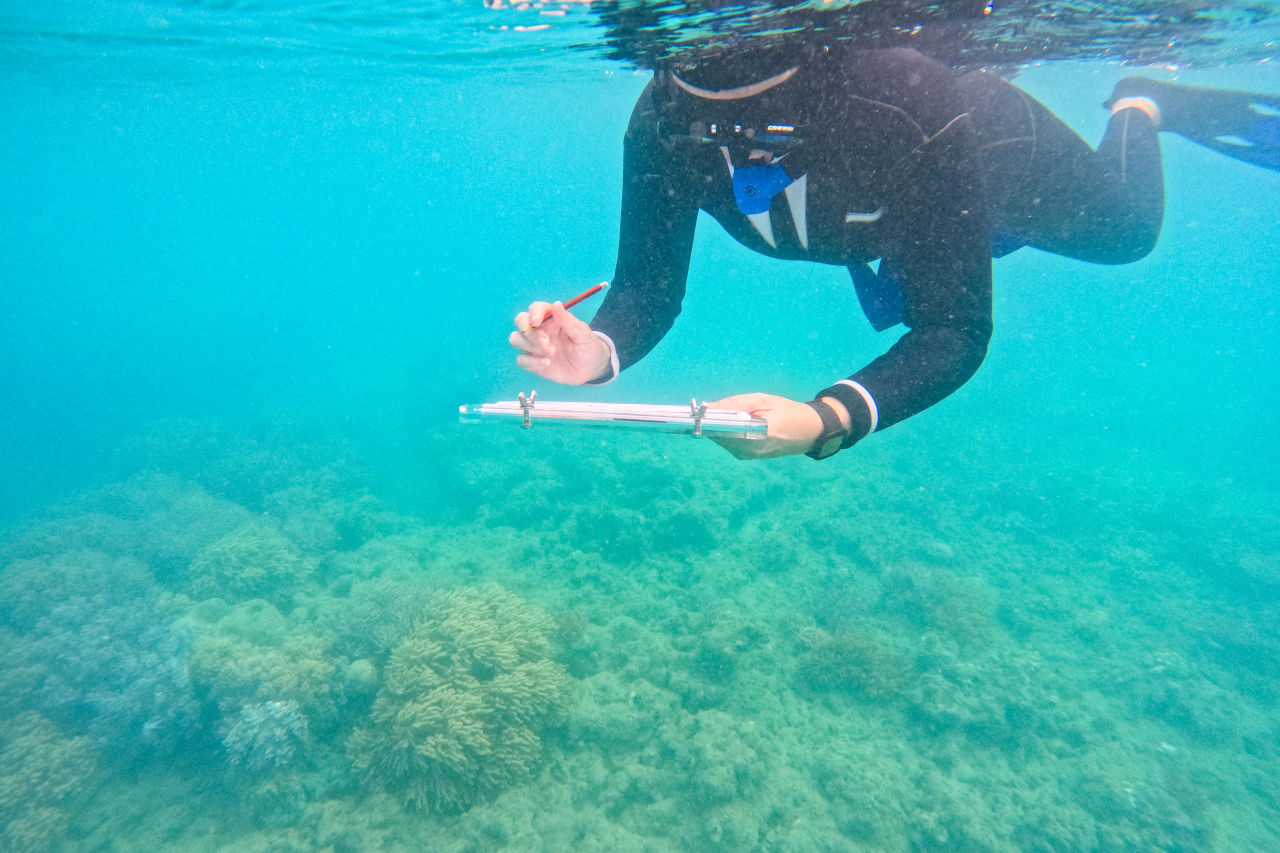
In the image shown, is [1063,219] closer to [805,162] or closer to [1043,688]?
[805,162]

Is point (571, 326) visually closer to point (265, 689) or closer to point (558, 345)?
point (558, 345)

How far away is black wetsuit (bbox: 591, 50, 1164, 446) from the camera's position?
5.82 ft

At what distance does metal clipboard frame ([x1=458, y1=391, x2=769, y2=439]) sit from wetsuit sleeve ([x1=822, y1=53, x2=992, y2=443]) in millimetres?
420

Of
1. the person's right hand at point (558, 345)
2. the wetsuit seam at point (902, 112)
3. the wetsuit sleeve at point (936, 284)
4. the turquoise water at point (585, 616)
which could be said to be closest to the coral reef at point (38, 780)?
the turquoise water at point (585, 616)

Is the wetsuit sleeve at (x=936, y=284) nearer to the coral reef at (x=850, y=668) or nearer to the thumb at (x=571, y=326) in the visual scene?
the thumb at (x=571, y=326)

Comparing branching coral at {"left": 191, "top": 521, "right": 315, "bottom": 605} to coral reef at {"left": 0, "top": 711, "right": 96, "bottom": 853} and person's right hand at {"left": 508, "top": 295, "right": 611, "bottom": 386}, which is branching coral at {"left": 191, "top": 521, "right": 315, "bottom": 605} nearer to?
coral reef at {"left": 0, "top": 711, "right": 96, "bottom": 853}

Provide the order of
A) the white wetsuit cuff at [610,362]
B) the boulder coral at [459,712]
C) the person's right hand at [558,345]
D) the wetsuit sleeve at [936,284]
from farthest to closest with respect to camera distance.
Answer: the boulder coral at [459,712]
the white wetsuit cuff at [610,362]
the person's right hand at [558,345]
the wetsuit sleeve at [936,284]

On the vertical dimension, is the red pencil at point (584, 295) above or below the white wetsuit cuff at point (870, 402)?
above

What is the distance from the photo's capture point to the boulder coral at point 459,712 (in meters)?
5.22

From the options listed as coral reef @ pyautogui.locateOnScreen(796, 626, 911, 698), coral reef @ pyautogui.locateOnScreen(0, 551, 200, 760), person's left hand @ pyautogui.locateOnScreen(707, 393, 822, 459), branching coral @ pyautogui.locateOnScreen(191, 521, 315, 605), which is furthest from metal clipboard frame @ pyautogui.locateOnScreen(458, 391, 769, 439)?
branching coral @ pyautogui.locateOnScreen(191, 521, 315, 605)

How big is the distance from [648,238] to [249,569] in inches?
361

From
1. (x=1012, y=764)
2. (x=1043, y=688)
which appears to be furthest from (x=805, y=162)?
(x=1043, y=688)

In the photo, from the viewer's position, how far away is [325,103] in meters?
24.5

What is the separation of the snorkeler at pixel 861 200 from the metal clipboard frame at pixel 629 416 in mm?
83
